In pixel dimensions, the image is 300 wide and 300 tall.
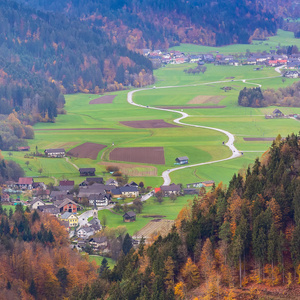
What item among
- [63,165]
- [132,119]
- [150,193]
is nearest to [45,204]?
[150,193]

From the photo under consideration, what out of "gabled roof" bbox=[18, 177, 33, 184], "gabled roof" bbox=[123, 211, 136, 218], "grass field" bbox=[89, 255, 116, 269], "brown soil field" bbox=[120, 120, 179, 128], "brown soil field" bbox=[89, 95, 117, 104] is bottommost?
"brown soil field" bbox=[120, 120, 179, 128]

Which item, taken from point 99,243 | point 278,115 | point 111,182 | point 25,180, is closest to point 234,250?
point 99,243

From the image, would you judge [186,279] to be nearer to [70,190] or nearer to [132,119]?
[70,190]

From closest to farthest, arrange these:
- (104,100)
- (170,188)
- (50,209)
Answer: (50,209) → (170,188) → (104,100)

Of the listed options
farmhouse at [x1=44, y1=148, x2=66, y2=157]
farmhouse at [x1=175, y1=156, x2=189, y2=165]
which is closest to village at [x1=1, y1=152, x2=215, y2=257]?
farmhouse at [x1=44, y1=148, x2=66, y2=157]

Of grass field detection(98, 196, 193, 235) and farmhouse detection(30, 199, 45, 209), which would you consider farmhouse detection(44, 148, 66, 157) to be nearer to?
farmhouse detection(30, 199, 45, 209)

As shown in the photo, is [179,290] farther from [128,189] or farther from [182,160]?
[182,160]

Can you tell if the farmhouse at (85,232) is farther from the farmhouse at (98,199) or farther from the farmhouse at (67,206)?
the farmhouse at (98,199)
